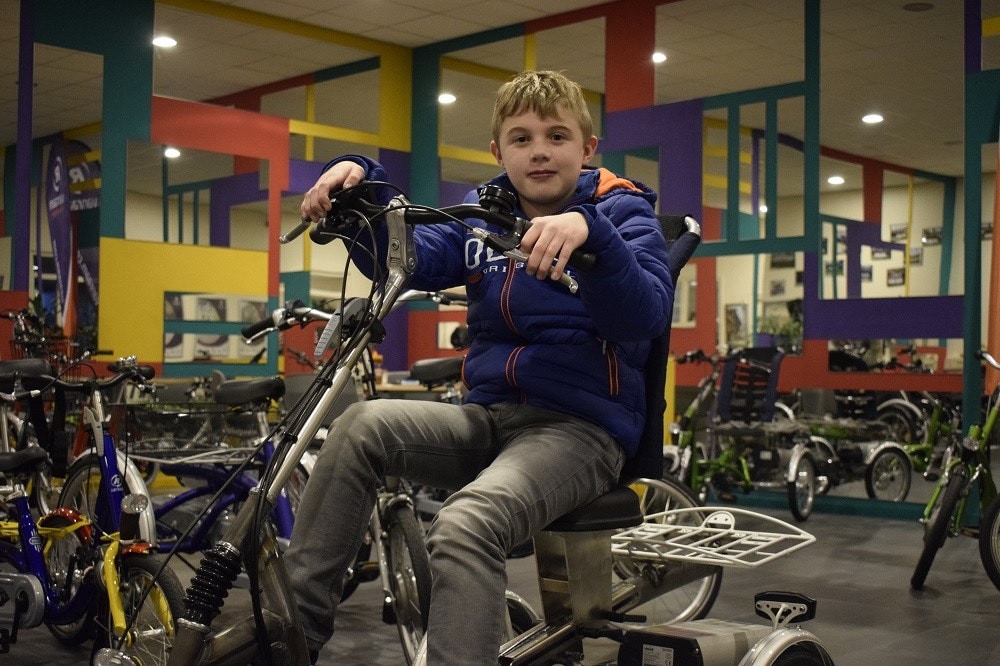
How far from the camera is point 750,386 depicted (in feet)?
21.2

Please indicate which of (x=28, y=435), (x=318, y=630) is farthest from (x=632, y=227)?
(x=28, y=435)

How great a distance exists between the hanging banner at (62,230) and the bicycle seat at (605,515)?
18.2ft

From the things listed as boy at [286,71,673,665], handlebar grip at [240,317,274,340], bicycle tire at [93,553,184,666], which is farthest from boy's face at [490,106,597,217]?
bicycle tire at [93,553,184,666]

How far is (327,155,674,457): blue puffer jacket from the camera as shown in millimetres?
1930

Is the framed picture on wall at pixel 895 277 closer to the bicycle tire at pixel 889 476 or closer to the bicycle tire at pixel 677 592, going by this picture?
the bicycle tire at pixel 889 476

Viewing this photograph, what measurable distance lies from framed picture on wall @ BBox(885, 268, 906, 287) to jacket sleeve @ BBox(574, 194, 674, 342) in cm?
→ 916

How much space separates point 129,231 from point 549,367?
5611 mm

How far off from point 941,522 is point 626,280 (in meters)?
2.93

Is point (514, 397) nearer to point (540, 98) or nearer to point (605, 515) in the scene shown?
point (605, 515)

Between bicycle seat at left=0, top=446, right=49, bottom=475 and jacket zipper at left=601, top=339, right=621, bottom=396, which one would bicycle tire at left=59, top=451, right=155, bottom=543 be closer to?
bicycle seat at left=0, top=446, right=49, bottom=475

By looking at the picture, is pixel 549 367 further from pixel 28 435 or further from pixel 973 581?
pixel 973 581

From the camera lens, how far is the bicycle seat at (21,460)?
3.09 m

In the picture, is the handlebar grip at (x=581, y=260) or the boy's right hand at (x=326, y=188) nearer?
the handlebar grip at (x=581, y=260)

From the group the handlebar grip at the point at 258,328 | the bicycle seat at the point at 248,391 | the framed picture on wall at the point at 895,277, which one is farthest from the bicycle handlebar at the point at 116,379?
the framed picture on wall at the point at 895,277
